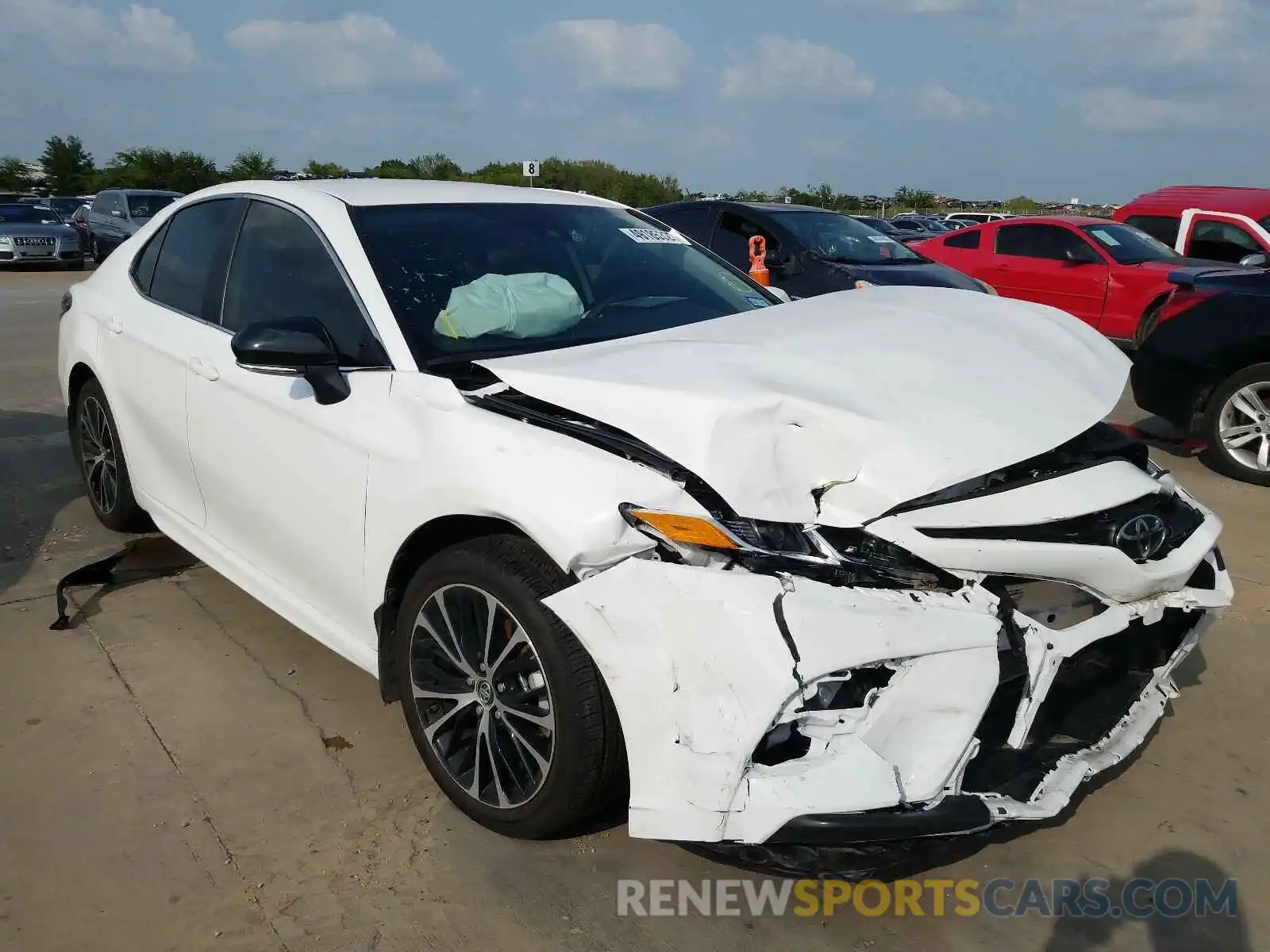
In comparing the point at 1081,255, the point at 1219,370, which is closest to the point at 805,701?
the point at 1219,370

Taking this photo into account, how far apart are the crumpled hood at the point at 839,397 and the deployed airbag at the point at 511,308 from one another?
23 cm

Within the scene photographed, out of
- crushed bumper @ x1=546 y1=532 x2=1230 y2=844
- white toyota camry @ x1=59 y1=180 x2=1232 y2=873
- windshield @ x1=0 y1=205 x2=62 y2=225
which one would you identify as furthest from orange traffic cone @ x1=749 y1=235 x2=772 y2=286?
windshield @ x1=0 y1=205 x2=62 y2=225

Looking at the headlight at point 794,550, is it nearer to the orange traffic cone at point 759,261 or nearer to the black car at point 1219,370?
the black car at point 1219,370

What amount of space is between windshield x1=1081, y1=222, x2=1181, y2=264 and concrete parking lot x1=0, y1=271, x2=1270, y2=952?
8.05 m

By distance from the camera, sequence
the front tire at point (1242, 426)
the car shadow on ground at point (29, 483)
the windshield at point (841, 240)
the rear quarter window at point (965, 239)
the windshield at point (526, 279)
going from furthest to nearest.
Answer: the rear quarter window at point (965, 239) → the windshield at point (841, 240) → the front tire at point (1242, 426) → the car shadow on ground at point (29, 483) → the windshield at point (526, 279)

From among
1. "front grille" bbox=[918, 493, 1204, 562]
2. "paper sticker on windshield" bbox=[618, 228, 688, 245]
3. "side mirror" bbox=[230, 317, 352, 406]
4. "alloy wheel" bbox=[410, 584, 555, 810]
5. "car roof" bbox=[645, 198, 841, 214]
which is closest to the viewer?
"front grille" bbox=[918, 493, 1204, 562]

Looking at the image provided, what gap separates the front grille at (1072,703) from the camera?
2197mm

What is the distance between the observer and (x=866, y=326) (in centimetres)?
296

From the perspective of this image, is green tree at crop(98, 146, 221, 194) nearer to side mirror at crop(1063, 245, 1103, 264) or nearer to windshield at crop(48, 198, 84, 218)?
windshield at crop(48, 198, 84, 218)

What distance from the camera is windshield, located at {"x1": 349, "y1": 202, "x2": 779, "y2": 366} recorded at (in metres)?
3.00

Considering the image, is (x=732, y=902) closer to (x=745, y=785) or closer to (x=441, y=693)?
(x=745, y=785)

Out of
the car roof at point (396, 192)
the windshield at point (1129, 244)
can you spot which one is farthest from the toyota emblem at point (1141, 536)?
the windshield at point (1129, 244)

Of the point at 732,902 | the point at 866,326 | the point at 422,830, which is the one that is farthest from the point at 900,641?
the point at 422,830

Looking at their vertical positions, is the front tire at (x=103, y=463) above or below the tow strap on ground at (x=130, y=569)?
above
